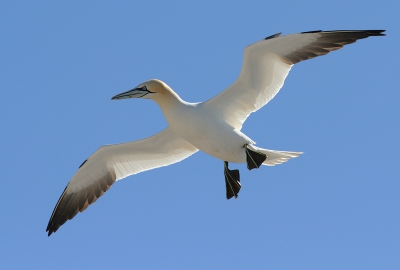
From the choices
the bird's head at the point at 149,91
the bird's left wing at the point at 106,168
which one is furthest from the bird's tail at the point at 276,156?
the bird's head at the point at 149,91

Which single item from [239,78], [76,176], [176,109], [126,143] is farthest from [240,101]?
[76,176]

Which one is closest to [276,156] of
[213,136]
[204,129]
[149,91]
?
[213,136]

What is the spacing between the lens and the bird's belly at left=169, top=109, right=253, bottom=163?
9.92 metres

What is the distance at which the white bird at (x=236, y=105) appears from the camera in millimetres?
9969

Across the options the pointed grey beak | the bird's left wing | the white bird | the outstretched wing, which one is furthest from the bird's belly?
the bird's left wing

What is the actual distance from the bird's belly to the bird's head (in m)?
0.49

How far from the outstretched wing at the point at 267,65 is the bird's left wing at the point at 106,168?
1180 millimetres

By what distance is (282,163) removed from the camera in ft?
35.8

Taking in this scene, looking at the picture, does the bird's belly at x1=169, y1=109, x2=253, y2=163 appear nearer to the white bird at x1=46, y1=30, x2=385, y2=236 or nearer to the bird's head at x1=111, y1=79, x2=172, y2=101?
the white bird at x1=46, y1=30, x2=385, y2=236

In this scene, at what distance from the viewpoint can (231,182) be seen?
36.3 ft

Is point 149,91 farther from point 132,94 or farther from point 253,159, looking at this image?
point 253,159

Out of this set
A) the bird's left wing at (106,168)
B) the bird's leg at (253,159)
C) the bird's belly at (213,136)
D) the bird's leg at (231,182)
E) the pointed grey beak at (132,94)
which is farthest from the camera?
the bird's left wing at (106,168)

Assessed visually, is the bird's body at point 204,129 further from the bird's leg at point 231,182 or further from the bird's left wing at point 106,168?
the bird's left wing at point 106,168

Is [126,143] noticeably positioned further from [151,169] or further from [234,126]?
[234,126]
